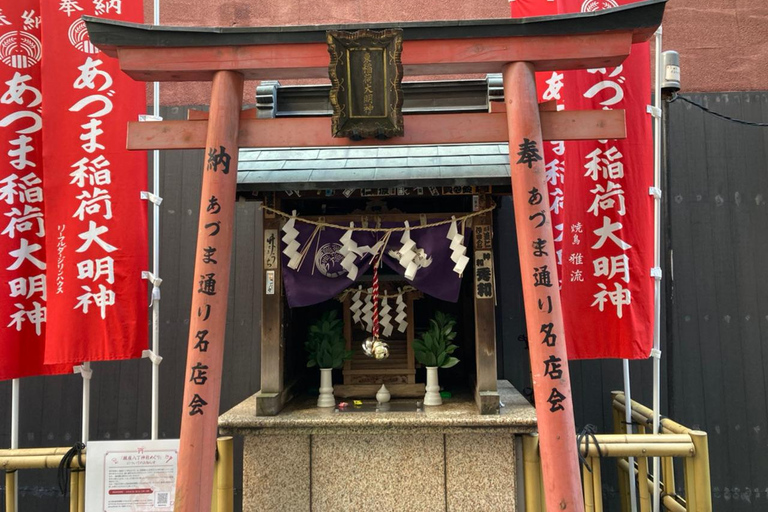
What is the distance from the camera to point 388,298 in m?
6.54

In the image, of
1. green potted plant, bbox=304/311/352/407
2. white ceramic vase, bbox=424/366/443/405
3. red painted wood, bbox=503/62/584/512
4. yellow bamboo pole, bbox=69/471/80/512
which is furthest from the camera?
green potted plant, bbox=304/311/352/407

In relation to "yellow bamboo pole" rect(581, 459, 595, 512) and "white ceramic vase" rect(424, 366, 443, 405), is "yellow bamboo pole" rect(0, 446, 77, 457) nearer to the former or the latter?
"white ceramic vase" rect(424, 366, 443, 405)

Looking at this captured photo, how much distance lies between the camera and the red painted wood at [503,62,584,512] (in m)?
3.79


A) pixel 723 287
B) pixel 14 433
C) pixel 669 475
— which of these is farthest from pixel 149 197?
pixel 723 287

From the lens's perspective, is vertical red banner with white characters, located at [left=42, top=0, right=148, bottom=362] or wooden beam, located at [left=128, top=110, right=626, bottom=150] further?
vertical red banner with white characters, located at [left=42, top=0, right=148, bottom=362]

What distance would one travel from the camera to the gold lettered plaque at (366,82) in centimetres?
411

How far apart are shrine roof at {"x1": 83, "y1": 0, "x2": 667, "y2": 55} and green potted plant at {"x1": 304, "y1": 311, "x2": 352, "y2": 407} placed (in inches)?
124

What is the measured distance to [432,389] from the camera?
592cm

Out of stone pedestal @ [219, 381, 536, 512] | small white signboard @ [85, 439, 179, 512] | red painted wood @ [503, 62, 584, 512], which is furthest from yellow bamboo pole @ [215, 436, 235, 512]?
red painted wood @ [503, 62, 584, 512]

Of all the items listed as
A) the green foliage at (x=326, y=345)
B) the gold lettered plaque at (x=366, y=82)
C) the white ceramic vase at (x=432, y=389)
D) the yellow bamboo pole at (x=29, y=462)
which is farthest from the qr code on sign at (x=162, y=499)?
the gold lettered plaque at (x=366, y=82)

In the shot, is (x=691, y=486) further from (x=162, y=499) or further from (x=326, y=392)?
(x=162, y=499)

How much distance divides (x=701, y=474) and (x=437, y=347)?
270 centimetres

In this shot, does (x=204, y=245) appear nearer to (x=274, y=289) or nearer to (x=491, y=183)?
(x=274, y=289)

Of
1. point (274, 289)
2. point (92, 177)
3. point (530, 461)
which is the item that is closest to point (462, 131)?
point (274, 289)
